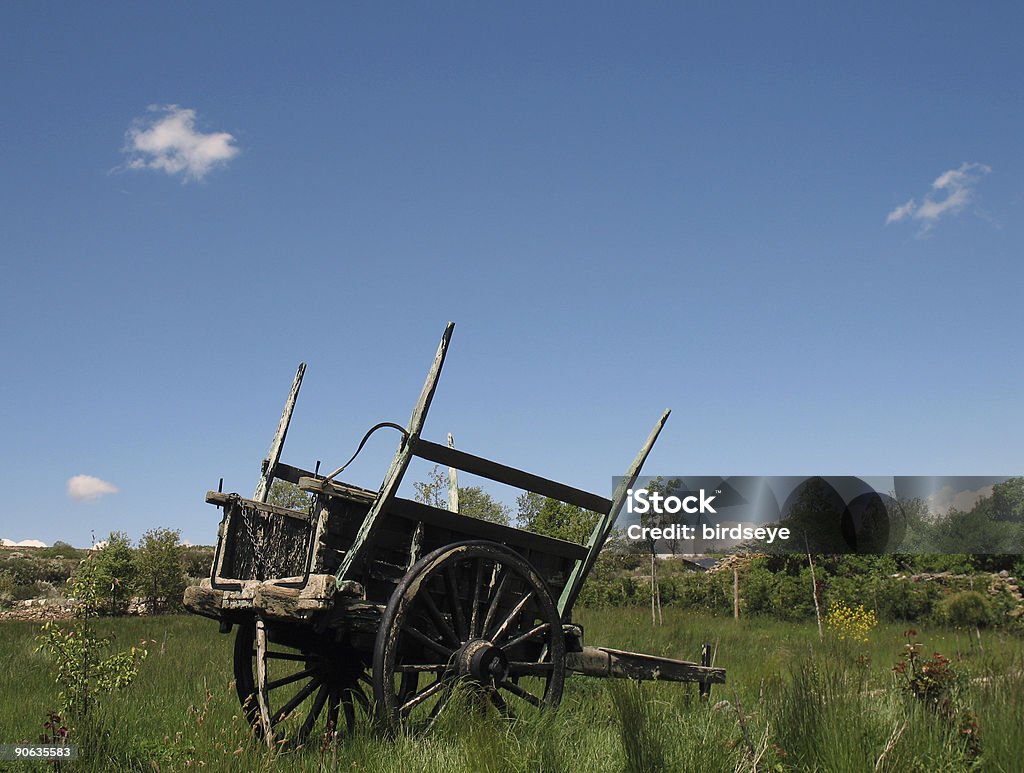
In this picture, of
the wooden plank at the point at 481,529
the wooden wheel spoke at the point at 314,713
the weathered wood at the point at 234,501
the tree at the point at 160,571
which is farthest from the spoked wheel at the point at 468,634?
the tree at the point at 160,571

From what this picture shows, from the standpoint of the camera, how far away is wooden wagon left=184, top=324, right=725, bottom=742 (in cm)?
538

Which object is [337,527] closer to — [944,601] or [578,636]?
[578,636]

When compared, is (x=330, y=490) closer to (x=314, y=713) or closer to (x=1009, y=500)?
(x=314, y=713)

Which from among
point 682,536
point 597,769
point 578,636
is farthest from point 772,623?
point 597,769

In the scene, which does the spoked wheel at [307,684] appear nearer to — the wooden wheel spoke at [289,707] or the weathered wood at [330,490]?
the wooden wheel spoke at [289,707]

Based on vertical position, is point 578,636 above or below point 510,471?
below

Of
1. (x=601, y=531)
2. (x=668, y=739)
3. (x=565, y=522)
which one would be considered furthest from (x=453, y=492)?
(x=565, y=522)

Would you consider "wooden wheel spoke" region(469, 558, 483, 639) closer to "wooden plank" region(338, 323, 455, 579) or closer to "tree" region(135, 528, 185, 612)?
"wooden plank" region(338, 323, 455, 579)

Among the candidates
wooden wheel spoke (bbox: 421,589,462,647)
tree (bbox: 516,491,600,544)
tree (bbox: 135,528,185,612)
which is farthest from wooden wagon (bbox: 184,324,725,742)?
tree (bbox: 135,528,185,612)

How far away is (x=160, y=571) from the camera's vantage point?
89.4 feet

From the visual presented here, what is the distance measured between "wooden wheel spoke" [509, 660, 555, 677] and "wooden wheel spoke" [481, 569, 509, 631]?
316 millimetres

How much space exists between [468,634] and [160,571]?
24040mm

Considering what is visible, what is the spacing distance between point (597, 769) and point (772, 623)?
20.1 meters

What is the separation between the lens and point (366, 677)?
6.61 meters
